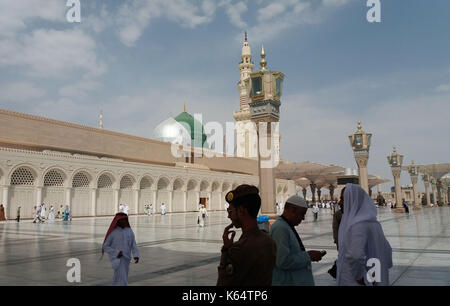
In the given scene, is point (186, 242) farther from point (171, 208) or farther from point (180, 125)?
point (180, 125)

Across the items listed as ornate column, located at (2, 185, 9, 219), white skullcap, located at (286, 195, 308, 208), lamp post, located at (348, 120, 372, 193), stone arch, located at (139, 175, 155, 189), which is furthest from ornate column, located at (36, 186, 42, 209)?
white skullcap, located at (286, 195, 308, 208)

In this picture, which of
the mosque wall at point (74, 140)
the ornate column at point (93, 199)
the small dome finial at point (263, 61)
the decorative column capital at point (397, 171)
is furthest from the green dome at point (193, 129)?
the small dome finial at point (263, 61)

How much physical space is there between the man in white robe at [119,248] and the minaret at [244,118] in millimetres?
45770

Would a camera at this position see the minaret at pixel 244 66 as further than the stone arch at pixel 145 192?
Yes

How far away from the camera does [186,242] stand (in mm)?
8945

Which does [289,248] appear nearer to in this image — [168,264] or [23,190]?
[168,264]

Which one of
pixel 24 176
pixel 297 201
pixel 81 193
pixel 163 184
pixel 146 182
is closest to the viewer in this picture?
pixel 297 201

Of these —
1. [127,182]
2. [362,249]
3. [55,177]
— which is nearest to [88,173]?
[55,177]

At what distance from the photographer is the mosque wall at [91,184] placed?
66.4ft

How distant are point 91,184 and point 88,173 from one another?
79 centimetres

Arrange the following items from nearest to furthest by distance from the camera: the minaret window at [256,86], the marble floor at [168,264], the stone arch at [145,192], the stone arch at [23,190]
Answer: the marble floor at [168,264] → the minaret window at [256,86] → the stone arch at [23,190] → the stone arch at [145,192]

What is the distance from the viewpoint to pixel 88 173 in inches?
945

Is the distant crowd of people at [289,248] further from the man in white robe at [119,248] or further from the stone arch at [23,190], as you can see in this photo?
the stone arch at [23,190]
